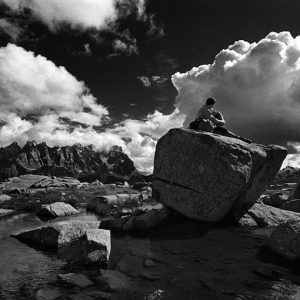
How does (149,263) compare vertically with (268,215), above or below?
below

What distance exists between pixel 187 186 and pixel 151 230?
392 centimetres

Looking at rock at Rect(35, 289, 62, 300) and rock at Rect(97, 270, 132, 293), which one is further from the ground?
rock at Rect(97, 270, 132, 293)

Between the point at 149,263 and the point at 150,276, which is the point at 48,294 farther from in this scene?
the point at 149,263

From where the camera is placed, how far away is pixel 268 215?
82.0ft

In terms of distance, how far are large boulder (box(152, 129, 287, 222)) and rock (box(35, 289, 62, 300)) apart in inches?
518

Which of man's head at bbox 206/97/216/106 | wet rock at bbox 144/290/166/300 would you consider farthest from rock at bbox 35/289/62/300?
man's head at bbox 206/97/216/106

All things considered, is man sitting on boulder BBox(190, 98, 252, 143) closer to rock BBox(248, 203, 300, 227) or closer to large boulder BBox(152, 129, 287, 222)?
large boulder BBox(152, 129, 287, 222)

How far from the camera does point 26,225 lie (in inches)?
966

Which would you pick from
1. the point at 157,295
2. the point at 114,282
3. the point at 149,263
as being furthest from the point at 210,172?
the point at 157,295

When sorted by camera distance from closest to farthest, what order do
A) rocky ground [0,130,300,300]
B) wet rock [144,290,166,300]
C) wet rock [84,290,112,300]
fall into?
wet rock [144,290,166,300] → wet rock [84,290,112,300] → rocky ground [0,130,300,300]

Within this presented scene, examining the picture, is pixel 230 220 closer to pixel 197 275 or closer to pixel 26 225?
pixel 197 275

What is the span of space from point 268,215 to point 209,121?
29.0 feet

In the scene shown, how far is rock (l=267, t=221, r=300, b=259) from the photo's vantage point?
1408 centimetres

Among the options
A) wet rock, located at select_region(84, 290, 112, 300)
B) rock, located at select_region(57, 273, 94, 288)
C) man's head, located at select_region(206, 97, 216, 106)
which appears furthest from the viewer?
man's head, located at select_region(206, 97, 216, 106)
